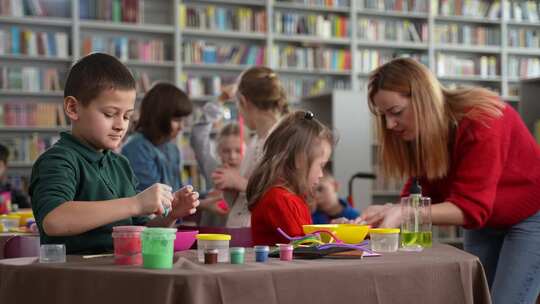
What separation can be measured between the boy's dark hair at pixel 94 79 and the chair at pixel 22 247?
0.42m

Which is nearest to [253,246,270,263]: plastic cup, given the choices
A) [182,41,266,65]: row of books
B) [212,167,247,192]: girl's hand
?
[212,167,247,192]: girl's hand

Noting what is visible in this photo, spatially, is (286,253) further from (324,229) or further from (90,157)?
(90,157)

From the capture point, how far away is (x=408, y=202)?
2.13 m

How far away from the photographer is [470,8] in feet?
29.9

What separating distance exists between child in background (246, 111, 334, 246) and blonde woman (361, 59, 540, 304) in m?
0.22

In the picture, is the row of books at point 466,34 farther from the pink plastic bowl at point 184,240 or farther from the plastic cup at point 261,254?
the plastic cup at point 261,254

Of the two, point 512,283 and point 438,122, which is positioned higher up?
point 438,122

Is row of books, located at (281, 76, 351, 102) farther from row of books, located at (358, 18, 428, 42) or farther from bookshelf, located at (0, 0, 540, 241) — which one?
row of books, located at (358, 18, 428, 42)

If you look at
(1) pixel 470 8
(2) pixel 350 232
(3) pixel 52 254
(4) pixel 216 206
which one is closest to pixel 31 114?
(4) pixel 216 206

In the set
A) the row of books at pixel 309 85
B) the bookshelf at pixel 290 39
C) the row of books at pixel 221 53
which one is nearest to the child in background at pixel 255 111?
the bookshelf at pixel 290 39

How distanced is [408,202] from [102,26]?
5903 mm

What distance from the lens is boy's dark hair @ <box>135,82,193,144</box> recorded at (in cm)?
365

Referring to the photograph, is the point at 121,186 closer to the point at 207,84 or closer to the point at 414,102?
the point at 414,102

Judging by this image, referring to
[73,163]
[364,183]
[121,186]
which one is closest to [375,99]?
[121,186]
